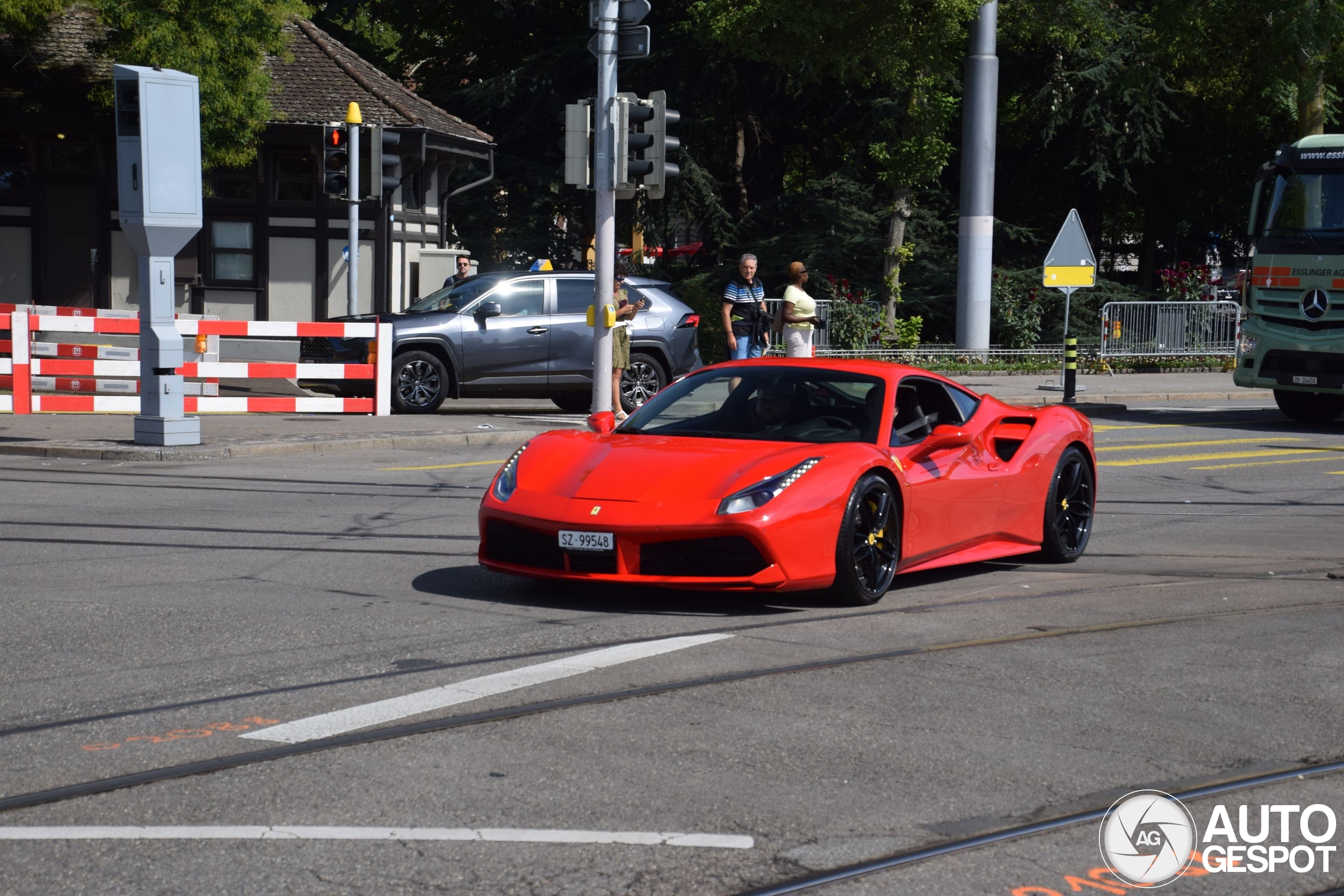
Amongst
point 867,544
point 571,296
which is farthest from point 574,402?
point 867,544

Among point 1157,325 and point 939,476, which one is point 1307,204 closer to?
point 1157,325

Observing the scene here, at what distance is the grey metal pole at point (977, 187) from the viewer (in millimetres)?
32000

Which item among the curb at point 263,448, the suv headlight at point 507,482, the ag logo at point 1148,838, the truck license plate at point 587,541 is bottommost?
the curb at point 263,448

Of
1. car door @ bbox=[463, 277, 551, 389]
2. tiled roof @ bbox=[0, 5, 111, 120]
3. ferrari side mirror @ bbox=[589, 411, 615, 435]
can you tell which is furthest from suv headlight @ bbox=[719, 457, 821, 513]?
tiled roof @ bbox=[0, 5, 111, 120]

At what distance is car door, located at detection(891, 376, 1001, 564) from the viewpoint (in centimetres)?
839

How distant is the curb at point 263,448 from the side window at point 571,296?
3.44m

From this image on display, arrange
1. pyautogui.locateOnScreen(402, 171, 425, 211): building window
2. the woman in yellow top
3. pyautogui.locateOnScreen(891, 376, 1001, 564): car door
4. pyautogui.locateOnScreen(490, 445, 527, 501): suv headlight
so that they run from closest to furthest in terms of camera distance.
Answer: pyautogui.locateOnScreen(490, 445, 527, 501): suv headlight, pyautogui.locateOnScreen(891, 376, 1001, 564): car door, the woman in yellow top, pyautogui.locateOnScreen(402, 171, 425, 211): building window

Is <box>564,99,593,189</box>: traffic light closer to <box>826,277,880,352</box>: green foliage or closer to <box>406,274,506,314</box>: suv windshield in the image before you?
<box>406,274,506,314</box>: suv windshield

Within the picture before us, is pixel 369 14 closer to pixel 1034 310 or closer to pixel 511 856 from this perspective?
pixel 1034 310

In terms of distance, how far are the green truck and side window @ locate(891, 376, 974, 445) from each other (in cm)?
1270

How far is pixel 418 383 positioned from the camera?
64.4 ft

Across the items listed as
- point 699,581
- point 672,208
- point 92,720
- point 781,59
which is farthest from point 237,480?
point 672,208

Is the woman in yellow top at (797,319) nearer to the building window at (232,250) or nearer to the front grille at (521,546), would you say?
the front grille at (521,546)

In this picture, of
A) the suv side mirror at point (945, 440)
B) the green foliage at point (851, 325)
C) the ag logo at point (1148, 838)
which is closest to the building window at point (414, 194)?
the green foliage at point (851, 325)
